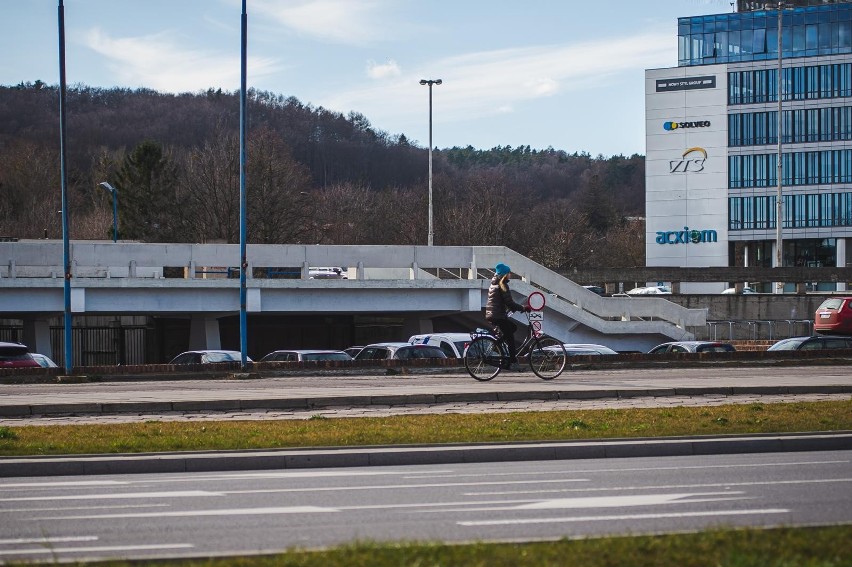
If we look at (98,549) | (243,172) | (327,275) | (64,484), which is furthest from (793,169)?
(98,549)

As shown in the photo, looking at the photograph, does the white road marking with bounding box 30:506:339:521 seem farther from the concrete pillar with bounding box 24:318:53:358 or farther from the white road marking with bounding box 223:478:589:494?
the concrete pillar with bounding box 24:318:53:358

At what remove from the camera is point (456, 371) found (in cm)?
2848

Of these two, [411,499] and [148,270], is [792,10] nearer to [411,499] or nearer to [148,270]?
[148,270]

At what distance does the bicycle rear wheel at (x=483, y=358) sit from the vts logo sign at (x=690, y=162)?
7897 centimetres

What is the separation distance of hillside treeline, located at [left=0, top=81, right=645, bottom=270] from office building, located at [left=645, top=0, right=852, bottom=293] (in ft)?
33.1

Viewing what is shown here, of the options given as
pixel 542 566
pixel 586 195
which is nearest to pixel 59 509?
pixel 542 566

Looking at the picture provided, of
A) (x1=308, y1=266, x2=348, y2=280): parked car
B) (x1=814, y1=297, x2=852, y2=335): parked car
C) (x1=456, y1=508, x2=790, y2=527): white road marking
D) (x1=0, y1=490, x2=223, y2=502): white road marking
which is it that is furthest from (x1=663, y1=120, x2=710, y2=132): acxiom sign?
(x1=456, y1=508, x2=790, y2=527): white road marking

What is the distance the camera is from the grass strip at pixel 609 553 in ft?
23.4

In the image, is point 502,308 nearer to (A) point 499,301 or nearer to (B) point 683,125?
(A) point 499,301

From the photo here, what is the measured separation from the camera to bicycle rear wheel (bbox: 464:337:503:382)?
2291cm

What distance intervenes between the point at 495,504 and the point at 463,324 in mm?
41622

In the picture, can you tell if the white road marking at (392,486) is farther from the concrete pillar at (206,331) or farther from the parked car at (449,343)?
the concrete pillar at (206,331)

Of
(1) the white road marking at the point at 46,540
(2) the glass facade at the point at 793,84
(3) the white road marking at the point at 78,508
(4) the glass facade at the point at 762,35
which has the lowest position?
(3) the white road marking at the point at 78,508

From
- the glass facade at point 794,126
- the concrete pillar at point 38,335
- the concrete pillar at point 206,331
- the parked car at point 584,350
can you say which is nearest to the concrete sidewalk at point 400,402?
the parked car at point 584,350
